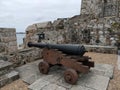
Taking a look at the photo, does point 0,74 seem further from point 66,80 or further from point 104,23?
point 104,23

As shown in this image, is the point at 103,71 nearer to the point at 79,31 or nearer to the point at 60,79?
the point at 60,79

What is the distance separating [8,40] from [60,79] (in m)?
2.07

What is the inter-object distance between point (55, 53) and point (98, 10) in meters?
9.24

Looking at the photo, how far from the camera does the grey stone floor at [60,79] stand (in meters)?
2.63

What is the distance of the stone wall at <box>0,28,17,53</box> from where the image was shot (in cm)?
388

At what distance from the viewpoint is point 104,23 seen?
5977 millimetres

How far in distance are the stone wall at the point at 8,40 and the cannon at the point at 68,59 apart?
119 cm

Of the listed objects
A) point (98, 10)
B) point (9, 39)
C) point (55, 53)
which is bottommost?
point (55, 53)

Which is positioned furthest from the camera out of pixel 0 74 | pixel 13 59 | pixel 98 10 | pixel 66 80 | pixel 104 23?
pixel 98 10

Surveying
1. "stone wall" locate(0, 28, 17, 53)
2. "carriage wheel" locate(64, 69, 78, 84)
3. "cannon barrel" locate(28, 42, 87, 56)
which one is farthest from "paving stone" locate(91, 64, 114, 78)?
"stone wall" locate(0, 28, 17, 53)

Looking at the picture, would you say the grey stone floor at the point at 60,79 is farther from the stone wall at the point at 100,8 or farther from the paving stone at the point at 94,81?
the stone wall at the point at 100,8

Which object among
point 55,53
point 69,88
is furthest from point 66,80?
point 55,53

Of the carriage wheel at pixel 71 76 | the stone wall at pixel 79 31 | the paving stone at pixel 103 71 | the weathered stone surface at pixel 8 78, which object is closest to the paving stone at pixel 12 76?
the weathered stone surface at pixel 8 78

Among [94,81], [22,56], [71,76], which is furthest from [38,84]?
[22,56]
